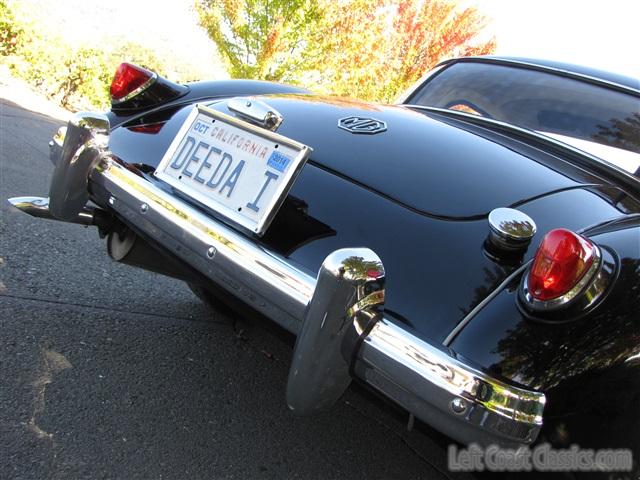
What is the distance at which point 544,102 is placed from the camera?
2586 mm

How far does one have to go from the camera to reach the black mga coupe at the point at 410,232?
1254mm

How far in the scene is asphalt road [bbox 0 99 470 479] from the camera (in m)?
1.75

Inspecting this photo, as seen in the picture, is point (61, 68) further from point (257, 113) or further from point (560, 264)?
point (560, 264)

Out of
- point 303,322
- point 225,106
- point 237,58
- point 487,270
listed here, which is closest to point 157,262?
point 225,106

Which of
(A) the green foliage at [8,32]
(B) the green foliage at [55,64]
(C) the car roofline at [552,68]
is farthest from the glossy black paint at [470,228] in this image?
(B) the green foliage at [55,64]

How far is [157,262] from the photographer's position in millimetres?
2342

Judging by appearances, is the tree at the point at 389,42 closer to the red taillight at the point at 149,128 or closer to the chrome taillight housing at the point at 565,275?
the red taillight at the point at 149,128

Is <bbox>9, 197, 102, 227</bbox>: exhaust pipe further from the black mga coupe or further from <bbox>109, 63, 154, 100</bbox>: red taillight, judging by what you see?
<bbox>109, 63, 154, 100</bbox>: red taillight

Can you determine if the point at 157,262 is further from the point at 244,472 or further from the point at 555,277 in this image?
the point at 555,277

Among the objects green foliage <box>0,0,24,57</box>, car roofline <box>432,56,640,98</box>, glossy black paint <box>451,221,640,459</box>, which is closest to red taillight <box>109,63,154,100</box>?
car roofline <box>432,56,640,98</box>

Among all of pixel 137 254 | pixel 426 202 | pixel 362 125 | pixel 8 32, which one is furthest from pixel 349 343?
pixel 8 32

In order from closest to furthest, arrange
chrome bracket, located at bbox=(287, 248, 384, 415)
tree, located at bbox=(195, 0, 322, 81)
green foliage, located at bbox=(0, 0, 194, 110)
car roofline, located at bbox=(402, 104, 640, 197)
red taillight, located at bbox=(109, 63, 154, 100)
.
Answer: chrome bracket, located at bbox=(287, 248, 384, 415) → car roofline, located at bbox=(402, 104, 640, 197) → red taillight, located at bbox=(109, 63, 154, 100) → green foliage, located at bbox=(0, 0, 194, 110) → tree, located at bbox=(195, 0, 322, 81)

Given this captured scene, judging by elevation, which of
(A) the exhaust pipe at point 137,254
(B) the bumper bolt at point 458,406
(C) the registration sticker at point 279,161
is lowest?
(A) the exhaust pipe at point 137,254

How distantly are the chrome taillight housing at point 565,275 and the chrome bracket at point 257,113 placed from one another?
99 cm
